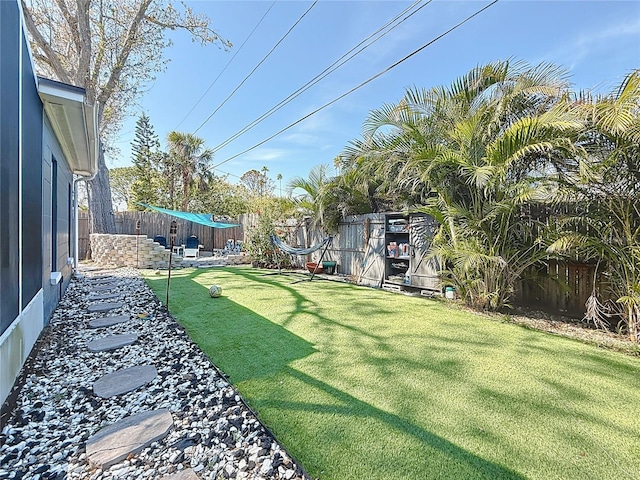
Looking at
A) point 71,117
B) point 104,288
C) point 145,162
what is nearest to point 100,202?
point 104,288

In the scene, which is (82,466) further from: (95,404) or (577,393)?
(577,393)

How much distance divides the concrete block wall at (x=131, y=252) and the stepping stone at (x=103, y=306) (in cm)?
472

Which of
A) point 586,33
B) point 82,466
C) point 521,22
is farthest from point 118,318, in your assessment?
point 586,33

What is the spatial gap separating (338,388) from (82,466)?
156cm

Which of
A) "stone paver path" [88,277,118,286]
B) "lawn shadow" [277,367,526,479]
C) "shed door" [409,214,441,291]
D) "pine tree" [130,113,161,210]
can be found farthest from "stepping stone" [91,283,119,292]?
"pine tree" [130,113,161,210]

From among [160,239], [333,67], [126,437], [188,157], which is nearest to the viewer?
[126,437]

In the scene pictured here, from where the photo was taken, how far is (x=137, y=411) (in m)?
2.02

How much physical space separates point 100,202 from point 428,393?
1115cm

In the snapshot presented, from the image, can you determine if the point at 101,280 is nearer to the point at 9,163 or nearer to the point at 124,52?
the point at 9,163

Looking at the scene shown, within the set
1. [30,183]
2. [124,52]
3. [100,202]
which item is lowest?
[30,183]

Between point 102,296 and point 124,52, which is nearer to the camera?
point 102,296

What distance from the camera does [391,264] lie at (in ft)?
22.4

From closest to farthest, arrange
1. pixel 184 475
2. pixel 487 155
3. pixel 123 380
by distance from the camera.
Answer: pixel 184 475, pixel 123 380, pixel 487 155

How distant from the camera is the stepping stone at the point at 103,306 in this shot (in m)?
4.39
